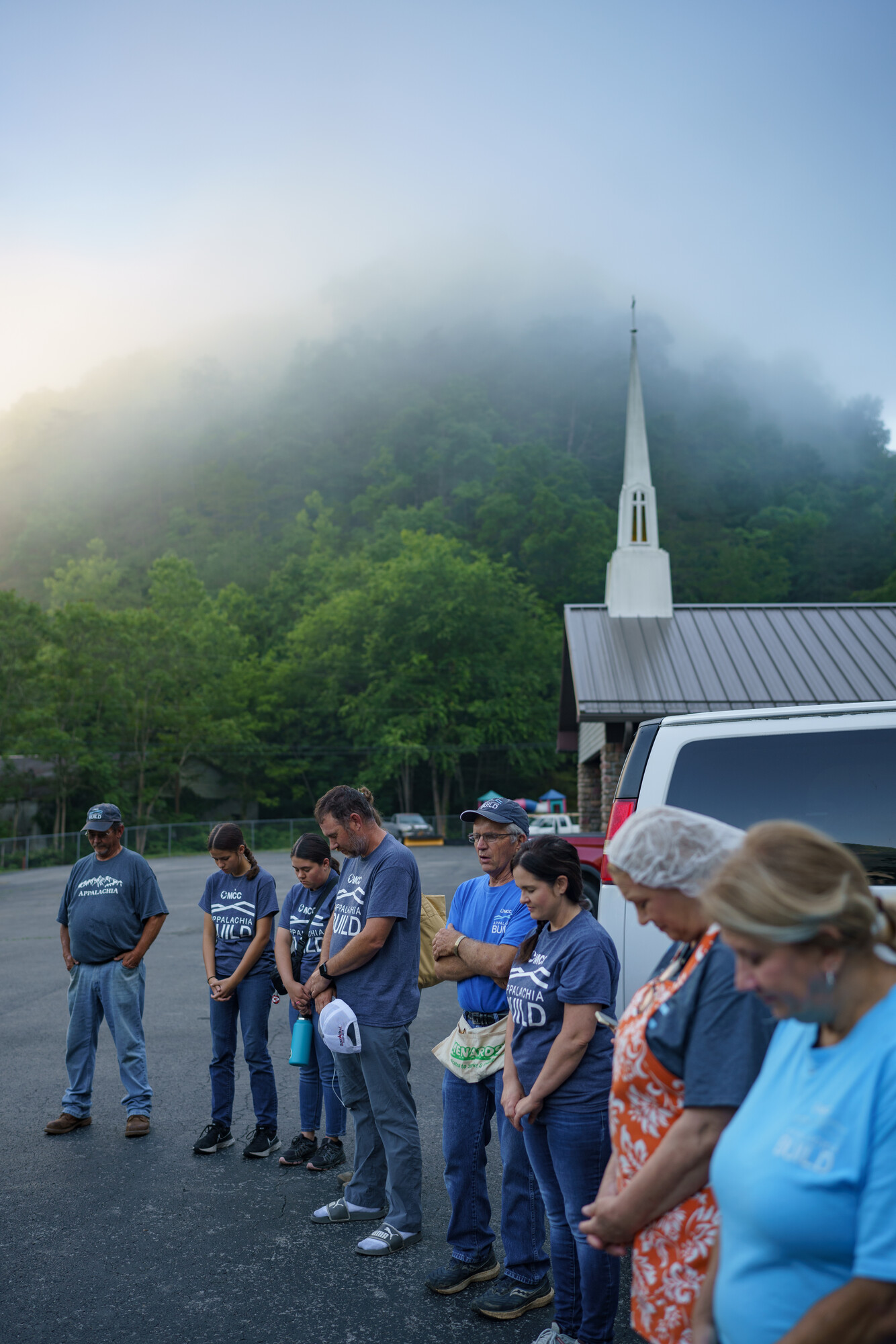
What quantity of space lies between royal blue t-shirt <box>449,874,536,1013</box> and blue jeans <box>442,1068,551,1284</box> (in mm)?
288

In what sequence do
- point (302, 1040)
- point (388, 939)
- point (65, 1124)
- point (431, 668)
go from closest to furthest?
point (388, 939), point (302, 1040), point (65, 1124), point (431, 668)

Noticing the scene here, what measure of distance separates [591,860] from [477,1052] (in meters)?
7.44

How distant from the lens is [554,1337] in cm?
316

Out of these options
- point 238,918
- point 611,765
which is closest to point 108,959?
point 238,918

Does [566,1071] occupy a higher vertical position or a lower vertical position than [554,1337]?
higher

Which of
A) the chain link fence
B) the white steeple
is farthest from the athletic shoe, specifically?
the chain link fence

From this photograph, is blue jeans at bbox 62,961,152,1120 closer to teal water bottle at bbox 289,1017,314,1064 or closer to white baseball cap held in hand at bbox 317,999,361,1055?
teal water bottle at bbox 289,1017,314,1064

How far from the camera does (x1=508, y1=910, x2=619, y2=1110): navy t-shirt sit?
10.2 feet

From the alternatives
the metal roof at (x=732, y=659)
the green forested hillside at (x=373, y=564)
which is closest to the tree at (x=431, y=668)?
the green forested hillside at (x=373, y=564)

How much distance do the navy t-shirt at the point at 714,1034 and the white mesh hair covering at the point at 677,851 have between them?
0.16 meters

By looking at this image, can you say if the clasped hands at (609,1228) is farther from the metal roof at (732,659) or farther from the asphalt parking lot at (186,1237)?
the metal roof at (732,659)

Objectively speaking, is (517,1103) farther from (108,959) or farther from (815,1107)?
(108,959)

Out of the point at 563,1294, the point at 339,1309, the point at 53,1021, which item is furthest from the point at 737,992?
the point at 53,1021

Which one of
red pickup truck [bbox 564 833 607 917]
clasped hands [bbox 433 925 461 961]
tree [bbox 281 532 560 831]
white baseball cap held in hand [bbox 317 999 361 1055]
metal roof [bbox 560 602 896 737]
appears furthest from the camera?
tree [bbox 281 532 560 831]
